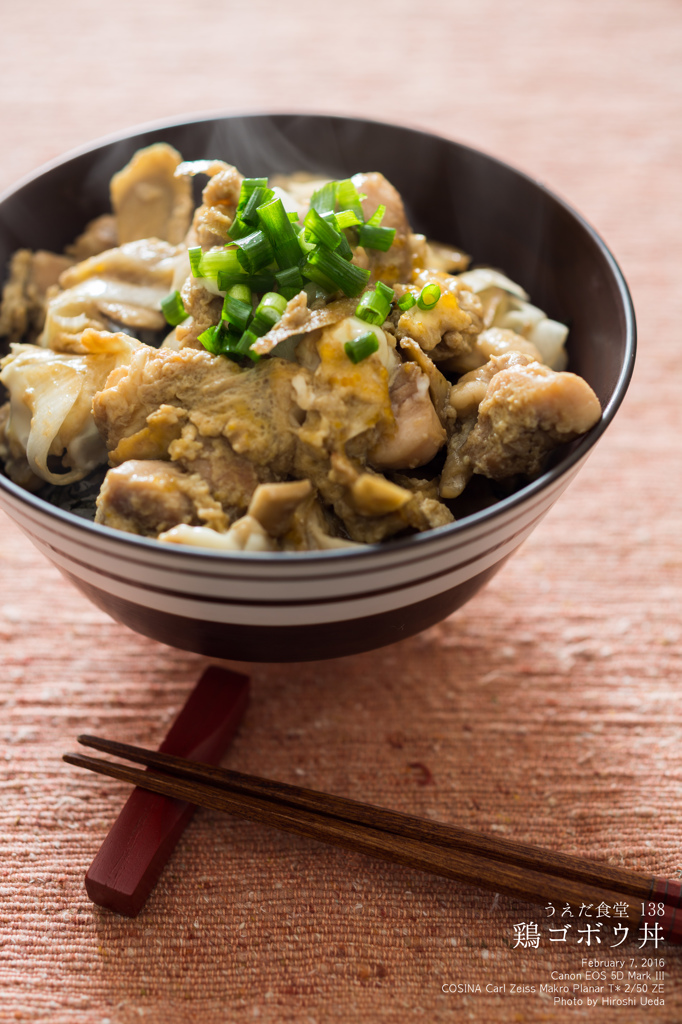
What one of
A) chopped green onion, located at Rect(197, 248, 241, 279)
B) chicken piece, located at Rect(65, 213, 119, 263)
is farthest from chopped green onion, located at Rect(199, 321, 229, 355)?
chicken piece, located at Rect(65, 213, 119, 263)

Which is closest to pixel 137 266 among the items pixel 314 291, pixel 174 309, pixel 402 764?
pixel 174 309

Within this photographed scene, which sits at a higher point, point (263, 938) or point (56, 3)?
point (56, 3)

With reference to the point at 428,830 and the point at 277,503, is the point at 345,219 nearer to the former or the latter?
the point at 277,503

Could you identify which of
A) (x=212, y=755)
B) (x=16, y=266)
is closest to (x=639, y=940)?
(x=212, y=755)

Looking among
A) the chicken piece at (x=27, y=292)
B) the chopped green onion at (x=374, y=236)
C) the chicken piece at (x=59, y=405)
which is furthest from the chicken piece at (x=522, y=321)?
the chicken piece at (x=27, y=292)

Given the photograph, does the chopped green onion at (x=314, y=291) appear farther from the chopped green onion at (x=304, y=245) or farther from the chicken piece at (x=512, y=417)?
the chicken piece at (x=512, y=417)

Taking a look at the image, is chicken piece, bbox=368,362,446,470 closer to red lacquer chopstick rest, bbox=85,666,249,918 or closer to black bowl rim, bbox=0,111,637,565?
black bowl rim, bbox=0,111,637,565

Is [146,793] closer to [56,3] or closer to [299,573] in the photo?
[299,573]
